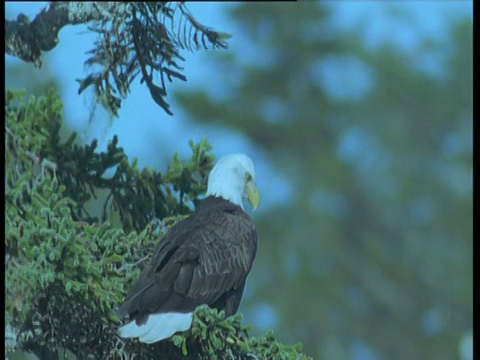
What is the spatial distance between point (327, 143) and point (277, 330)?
73 centimetres

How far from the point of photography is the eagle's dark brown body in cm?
434

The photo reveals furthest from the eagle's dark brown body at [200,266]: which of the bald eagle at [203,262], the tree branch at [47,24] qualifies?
the tree branch at [47,24]

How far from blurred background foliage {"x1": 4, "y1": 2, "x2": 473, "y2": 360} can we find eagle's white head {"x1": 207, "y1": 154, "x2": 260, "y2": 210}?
5 centimetres

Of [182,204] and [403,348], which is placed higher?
[182,204]

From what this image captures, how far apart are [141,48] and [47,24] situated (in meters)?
0.41

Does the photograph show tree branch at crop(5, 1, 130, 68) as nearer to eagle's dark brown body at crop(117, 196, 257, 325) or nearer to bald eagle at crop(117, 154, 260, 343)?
bald eagle at crop(117, 154, 260, 343)

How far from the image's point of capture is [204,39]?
4.55 m

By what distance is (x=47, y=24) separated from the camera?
4.71m

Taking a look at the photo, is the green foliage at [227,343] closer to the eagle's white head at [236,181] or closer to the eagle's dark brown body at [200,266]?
the eagle's dark brown body at [200,266]

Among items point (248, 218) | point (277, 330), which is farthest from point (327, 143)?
point (277, 330)

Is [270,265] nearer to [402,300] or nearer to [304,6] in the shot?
[402,300]

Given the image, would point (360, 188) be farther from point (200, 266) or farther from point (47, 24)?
point (47, 24)

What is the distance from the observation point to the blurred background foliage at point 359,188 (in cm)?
443

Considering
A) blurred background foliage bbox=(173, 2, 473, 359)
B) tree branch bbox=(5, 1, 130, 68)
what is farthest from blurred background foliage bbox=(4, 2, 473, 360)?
tree branch bbox=(5, 1, 130, 68)
